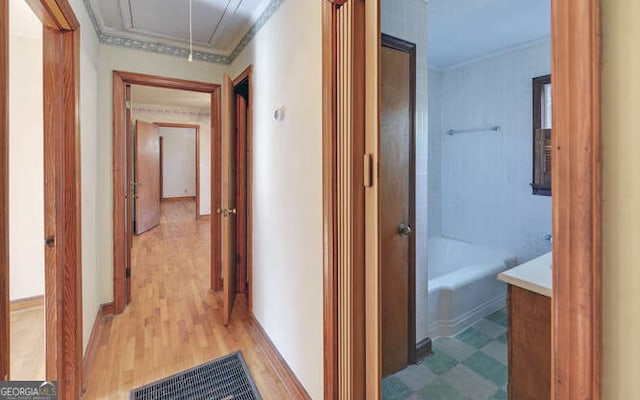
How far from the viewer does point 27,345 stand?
219 cm

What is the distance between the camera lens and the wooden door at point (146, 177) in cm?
565

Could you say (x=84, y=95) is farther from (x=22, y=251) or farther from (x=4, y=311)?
(x=22, y=251)

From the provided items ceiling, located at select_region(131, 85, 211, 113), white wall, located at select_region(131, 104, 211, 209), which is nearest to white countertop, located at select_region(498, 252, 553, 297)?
ceiling, located at select_region(131, 85, 211, 113)

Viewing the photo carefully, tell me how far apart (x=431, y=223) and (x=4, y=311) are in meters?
3.53

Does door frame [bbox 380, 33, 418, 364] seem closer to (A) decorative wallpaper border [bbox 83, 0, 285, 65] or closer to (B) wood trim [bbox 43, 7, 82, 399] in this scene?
(A) decorative wallpaper border [bbox 83, 0, 285, 65]

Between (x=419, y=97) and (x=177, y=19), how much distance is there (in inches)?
74.7

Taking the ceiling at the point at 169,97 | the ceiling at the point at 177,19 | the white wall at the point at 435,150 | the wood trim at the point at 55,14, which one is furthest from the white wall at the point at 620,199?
the ceiling at the point at 169,97

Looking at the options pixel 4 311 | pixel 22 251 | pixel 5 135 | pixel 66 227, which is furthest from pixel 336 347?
pixel 22 251

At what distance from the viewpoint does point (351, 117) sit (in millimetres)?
1231

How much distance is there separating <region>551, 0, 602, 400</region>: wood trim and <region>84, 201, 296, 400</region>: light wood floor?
1537mm

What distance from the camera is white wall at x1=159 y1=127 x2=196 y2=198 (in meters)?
8.93

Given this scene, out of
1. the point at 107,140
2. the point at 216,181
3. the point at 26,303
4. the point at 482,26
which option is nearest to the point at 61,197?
the point at 107,140

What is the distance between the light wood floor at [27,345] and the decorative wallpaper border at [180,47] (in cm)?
227

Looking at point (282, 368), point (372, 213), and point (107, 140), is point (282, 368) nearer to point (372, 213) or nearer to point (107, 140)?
point (372, 213)
